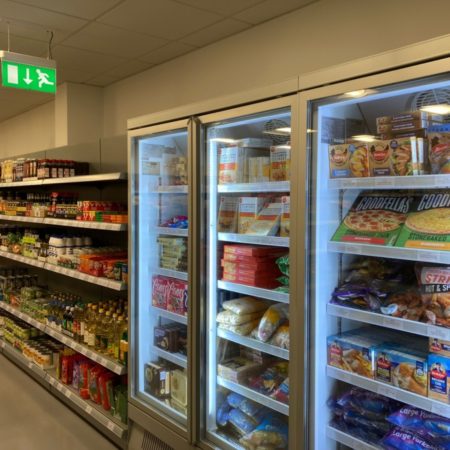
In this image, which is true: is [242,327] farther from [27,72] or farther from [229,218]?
[27,72]

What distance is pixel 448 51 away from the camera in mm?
1526

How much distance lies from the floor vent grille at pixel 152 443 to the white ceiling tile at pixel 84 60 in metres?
3.16

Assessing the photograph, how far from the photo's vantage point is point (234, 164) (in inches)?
99.3

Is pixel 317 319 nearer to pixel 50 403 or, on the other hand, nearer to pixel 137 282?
pixel 137 282

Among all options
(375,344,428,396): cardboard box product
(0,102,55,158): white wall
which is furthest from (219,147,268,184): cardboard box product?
(0,102,55,158): white wall

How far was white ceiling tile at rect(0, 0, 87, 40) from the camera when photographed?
10.6ft

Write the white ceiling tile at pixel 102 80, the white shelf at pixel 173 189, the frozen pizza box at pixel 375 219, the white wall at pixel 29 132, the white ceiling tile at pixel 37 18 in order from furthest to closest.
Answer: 1. the white wall at pixel 29 132
2. the white ceiling tile at pixel 102 80
3. the white ceiling tile at pixel 37 18
4. the white shelf at pixel 173 189
5. the frozen pizza box at pixel 375 219

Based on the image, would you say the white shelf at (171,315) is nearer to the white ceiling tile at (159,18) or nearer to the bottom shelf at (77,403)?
the bottom shelf at (77,403)

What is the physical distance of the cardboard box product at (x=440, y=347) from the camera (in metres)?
1.77

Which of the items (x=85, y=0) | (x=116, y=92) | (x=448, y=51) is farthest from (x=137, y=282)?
(x=116, y=92)

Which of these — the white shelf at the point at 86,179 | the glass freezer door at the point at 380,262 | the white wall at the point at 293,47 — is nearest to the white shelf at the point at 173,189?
the white shelf at the point at 86,179

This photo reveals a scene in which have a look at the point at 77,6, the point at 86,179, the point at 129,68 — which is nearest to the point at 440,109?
the point at 77,6

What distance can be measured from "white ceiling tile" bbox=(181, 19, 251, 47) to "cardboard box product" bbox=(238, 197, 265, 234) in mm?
1560

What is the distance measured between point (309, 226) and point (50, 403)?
10.9 feet
